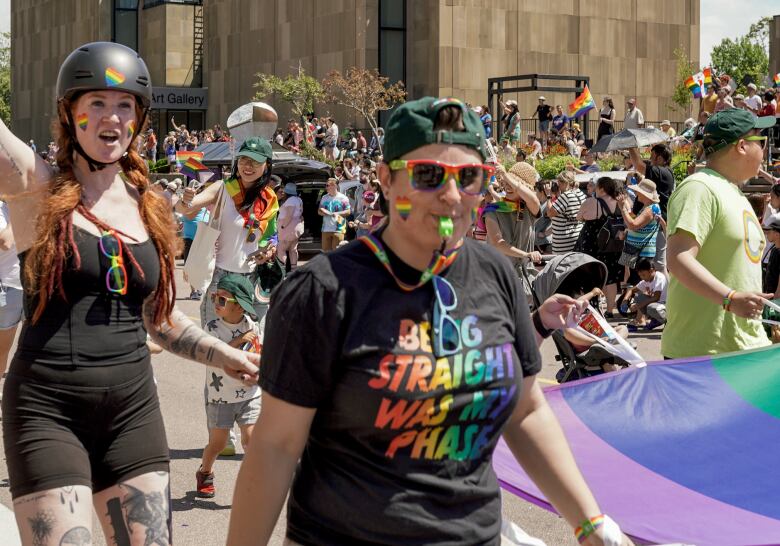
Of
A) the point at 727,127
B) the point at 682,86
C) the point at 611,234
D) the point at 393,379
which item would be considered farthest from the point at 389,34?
the point at 393,379

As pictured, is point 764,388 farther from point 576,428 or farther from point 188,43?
point 188,43

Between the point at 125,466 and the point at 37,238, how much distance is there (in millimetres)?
749

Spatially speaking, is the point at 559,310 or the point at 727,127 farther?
the point at 727,127

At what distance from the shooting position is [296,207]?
820 inches

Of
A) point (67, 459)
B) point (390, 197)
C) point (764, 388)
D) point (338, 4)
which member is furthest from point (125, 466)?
point (338, 4)

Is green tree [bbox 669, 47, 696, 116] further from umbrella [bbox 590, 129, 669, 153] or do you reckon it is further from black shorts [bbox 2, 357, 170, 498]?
black shorts [bbox 2, 357, 170, 498]

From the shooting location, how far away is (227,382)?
22.8ft

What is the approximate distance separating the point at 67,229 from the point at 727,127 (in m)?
3.10

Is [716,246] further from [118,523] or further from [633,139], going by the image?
[633,139]

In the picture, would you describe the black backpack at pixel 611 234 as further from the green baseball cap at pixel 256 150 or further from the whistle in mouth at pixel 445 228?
the whistle in mouth at pixel 445 228

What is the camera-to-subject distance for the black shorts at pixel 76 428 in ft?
11.6

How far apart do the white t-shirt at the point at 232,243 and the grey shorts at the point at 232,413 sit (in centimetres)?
103

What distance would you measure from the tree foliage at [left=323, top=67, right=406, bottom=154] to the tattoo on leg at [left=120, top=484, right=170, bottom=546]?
135ft

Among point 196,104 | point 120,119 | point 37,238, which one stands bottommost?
point 37,238
